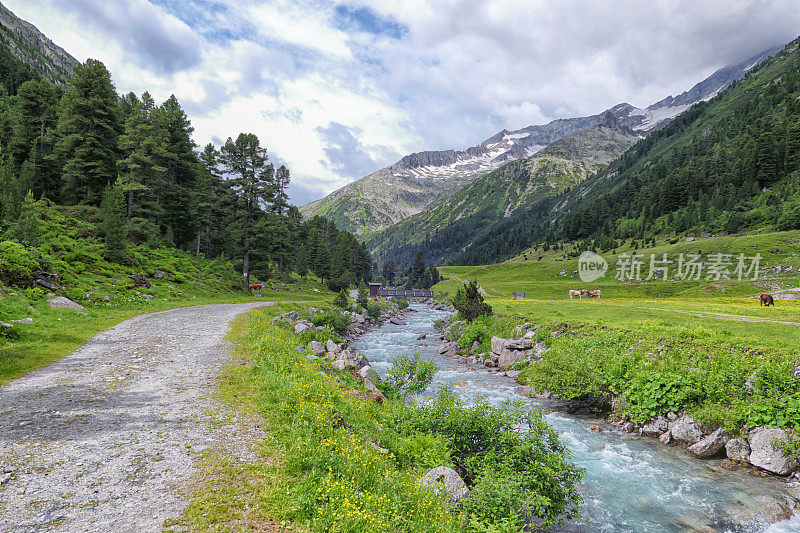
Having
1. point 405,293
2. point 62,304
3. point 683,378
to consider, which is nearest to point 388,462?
point 683,378

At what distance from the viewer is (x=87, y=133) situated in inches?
1745

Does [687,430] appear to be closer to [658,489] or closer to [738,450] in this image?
[738,450]

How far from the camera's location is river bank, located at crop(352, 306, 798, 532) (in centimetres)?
1080

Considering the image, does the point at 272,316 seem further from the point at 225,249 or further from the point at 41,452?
the point at 225,249

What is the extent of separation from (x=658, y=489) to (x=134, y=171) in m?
59.6

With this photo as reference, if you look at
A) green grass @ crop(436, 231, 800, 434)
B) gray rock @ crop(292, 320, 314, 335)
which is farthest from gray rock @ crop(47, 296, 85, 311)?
green grass @ crop(436, 231, 800, 434)

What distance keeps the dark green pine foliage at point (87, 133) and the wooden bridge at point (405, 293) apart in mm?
71028

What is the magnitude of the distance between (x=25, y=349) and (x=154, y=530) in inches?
608

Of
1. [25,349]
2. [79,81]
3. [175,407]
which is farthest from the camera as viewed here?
[79,81]

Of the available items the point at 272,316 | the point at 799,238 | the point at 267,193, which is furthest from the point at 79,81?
the point at 799,238

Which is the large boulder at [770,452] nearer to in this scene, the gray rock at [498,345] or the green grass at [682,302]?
the green grass at [682,302]

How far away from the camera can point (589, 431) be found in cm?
1753

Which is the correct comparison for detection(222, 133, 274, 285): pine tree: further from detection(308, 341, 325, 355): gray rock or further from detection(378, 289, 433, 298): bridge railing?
detection(378, 289, 433, 298): bridge railing

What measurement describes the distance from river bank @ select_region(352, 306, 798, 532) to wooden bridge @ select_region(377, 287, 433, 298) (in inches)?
3496
